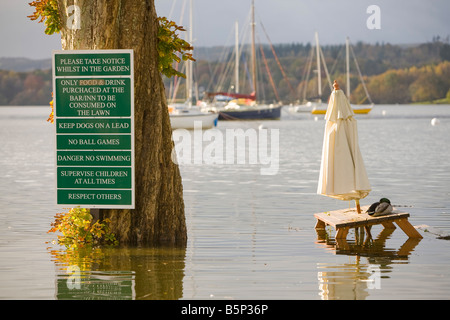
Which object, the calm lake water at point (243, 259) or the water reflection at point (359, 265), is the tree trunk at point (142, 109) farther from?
the water reflection at point (359, 265)

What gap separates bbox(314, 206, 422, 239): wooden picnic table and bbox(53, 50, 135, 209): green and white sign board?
3.11 metres

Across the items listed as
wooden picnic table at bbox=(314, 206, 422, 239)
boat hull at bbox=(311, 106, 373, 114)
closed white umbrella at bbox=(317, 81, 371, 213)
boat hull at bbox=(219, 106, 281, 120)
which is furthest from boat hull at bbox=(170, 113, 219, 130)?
closed white umbrella at bbox=(317, 81, 371, 213)

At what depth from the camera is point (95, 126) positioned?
38.9 ft

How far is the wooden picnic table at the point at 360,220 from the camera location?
12598 millimetres

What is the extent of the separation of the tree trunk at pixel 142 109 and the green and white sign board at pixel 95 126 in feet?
1.14

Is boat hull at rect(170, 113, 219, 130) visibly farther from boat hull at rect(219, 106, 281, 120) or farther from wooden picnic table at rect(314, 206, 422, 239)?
wooden picnic table at rect(314, 206, 422, 239)

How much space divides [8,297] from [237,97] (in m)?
96.8

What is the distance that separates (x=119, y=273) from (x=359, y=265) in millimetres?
2958

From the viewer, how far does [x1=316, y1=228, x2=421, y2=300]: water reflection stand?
9352 mm

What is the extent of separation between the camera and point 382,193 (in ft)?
70.5

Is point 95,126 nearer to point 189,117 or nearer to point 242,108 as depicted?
point 189,117
